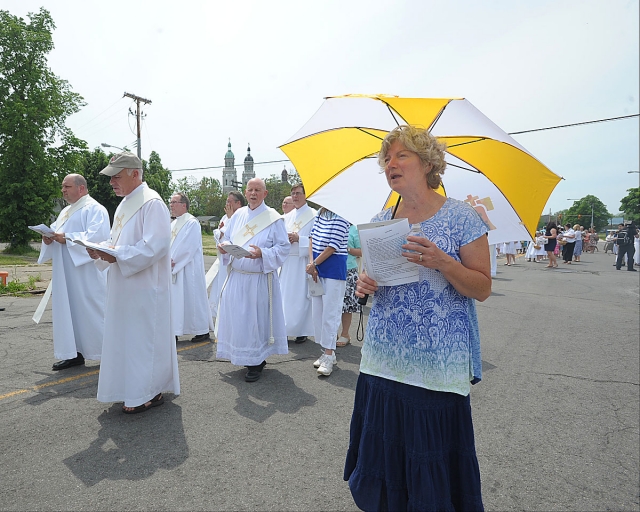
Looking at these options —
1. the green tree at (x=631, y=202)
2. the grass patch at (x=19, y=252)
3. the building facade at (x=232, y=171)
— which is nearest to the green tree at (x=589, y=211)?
the green tree at (x=631, y=202)

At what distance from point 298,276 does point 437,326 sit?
16.2 ft

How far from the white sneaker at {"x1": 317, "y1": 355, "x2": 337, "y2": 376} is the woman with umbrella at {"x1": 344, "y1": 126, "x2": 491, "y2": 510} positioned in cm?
280

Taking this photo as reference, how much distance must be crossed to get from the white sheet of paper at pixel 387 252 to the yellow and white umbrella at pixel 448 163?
34.9 inches

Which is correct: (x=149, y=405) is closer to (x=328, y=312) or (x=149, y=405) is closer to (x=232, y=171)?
(x=328, y=312)

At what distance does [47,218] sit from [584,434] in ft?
97.8

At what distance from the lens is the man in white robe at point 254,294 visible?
4871 mm

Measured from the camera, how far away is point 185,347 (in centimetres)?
629

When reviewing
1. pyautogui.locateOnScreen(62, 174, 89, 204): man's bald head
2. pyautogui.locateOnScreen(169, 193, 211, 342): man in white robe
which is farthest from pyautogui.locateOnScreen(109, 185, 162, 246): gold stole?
pyautogui.locateOnScreen(169, 193, 211, 342): man in white robe

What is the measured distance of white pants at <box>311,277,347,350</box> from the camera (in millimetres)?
5215

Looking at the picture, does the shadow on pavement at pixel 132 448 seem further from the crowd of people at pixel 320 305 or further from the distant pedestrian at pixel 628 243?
the distant pedestrian at pixel 628 243

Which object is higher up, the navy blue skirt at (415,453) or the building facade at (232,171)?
the building facade at (232,171)

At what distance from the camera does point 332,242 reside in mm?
5168

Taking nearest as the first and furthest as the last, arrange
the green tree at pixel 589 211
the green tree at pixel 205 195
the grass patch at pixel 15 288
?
1. the grass patch at pixel 15 288
2. the green tree at pixel 205 195
3. the green tree at pixel 589 211

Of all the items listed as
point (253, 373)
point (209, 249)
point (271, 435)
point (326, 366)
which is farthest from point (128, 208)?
point (209, 249)
